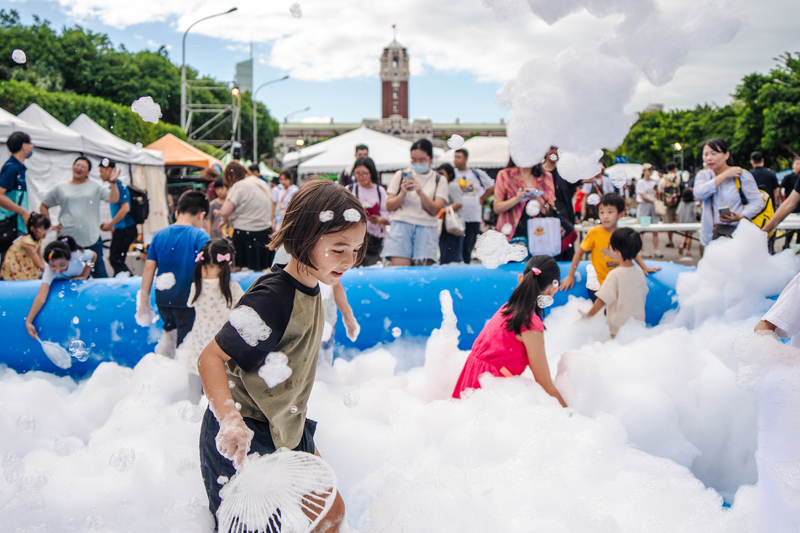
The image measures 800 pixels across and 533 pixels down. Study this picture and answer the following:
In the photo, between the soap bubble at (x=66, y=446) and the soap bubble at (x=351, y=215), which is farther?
the soap bubble at (x=66, y=446)

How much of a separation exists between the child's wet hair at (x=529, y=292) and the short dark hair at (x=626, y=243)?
1.15 meters

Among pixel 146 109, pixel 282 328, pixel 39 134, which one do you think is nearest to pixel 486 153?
pixel 39 134

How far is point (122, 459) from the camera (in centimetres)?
235

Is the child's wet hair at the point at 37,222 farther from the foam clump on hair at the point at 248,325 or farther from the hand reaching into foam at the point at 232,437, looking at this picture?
the hand reaching into foam at the point at 232,437

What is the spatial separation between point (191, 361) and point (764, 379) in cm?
263

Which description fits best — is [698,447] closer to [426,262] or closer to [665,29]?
[665,29]

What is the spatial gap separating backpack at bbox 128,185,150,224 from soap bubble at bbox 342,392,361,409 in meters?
3.84

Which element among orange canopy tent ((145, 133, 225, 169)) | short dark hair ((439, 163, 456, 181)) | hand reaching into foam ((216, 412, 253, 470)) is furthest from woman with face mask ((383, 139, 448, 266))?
Answer: orange canopy tent ((145, 133, 225, 169))

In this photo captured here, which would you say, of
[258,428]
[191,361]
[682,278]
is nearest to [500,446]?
[258,428]

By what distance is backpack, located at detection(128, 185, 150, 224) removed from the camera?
577 centimetres

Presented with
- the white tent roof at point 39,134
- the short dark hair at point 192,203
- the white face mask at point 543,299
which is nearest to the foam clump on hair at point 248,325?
the white face mask at point 543,299

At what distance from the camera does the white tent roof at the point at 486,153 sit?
13312 mm

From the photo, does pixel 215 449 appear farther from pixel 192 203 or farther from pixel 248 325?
pixel 192 203

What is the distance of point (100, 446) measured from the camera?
2.62 meters
